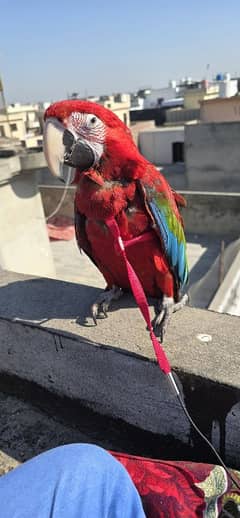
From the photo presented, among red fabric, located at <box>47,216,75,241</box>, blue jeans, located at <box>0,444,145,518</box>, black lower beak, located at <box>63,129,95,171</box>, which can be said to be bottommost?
red fabric, located at <box>47,216,75,241</box>

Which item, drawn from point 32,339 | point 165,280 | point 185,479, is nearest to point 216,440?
point 185,479

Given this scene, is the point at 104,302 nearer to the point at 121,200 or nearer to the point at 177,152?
the point at 121,200

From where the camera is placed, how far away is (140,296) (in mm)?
1837

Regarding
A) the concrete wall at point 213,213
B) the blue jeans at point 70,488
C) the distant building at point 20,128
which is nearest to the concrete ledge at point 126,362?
the blue jeans at point 70,488

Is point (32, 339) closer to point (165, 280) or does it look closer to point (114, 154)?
point (165, 280)

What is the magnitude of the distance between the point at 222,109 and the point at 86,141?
22.7 metres

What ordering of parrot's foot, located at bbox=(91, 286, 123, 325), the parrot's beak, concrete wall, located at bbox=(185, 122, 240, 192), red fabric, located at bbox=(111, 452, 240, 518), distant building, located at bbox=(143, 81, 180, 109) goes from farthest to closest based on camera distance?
distant building, located at bbox=(143, 81, 180, 109), concrete wall, located at bbox=(185, 122, 240, 192), parrot's foot, located at bbox=(91, 286, 123, 325), the parrot's beak, red fabric, located at bbox=(111, 452, 240, 518)

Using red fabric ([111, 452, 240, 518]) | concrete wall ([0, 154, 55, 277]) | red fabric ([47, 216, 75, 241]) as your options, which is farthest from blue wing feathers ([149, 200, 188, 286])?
red fabric ([47, 216, 75, 241])

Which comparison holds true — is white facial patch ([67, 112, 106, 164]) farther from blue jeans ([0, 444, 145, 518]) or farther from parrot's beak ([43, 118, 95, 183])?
blue jeans ([0, 444, 145, 518])

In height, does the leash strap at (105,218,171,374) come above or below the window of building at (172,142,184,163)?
above

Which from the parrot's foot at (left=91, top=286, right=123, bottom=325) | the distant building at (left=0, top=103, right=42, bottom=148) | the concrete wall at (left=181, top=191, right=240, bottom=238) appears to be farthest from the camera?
the distant building at (left=0, top=103, right=42, bottom=148)

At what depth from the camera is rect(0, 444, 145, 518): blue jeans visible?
1100 mm

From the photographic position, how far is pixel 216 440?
1.78 metres

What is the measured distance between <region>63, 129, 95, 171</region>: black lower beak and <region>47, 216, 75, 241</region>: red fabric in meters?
10.6
